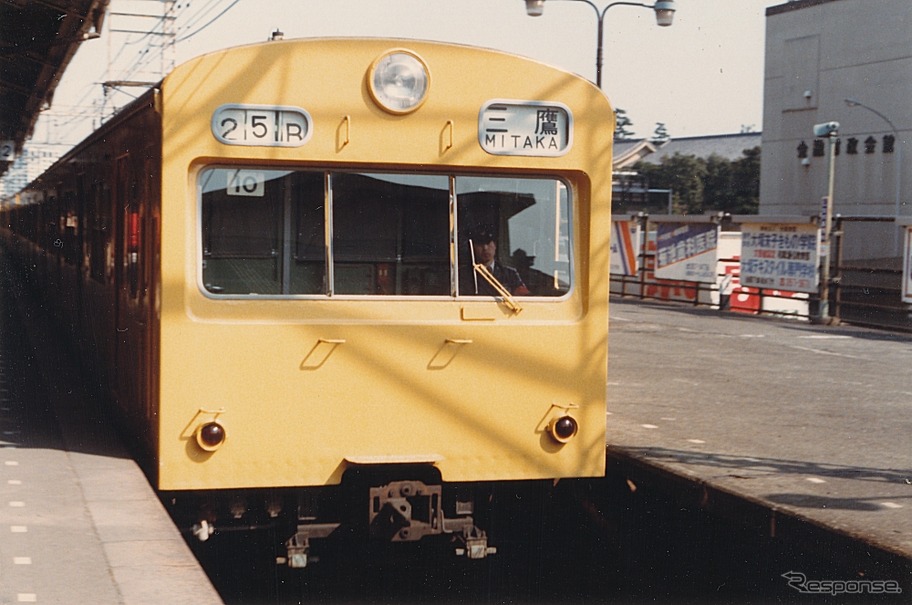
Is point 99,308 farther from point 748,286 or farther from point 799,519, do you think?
point 748,286

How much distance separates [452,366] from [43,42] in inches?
436

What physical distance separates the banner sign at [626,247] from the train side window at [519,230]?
2119cm

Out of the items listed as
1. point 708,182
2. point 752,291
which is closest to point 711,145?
point 708,182

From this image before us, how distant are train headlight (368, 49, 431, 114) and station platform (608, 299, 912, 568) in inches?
108

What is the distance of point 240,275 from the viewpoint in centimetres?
579

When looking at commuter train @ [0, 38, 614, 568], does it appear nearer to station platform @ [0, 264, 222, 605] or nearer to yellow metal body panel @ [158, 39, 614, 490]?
yellow metal body panel @ [158, 39, 614, 490]

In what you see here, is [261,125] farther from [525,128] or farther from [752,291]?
[752,291]

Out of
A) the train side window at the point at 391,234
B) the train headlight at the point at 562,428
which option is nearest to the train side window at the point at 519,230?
the train side window at the point at 391,234

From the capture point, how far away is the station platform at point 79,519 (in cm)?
459

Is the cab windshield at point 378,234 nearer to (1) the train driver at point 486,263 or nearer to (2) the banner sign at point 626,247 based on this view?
(1) the train driver at point 486,263

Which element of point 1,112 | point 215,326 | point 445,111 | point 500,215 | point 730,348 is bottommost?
point 730,348

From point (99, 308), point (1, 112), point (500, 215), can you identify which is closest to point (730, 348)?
point (99, 308)

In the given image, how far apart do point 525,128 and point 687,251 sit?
1918 cm

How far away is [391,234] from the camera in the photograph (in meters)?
5.91
